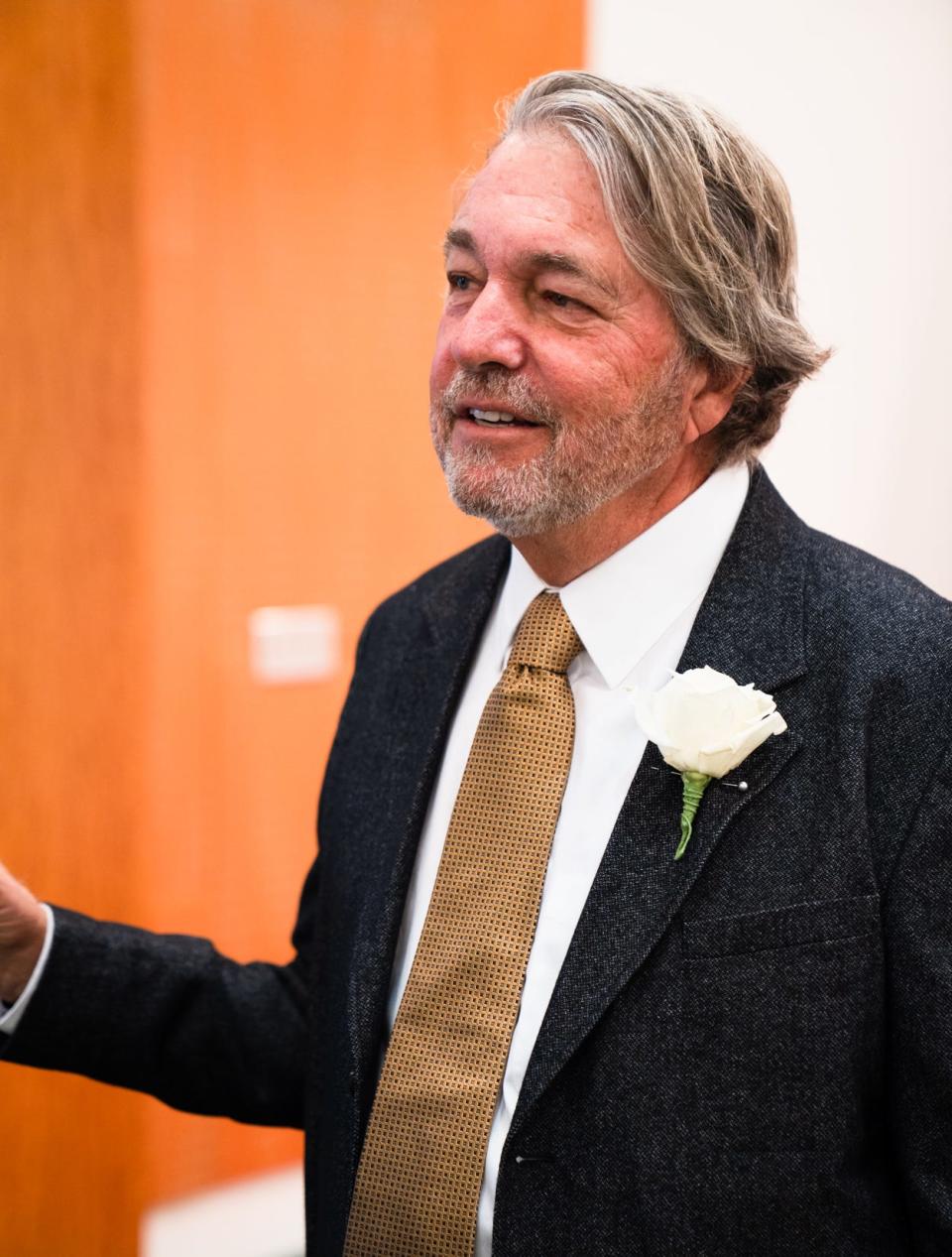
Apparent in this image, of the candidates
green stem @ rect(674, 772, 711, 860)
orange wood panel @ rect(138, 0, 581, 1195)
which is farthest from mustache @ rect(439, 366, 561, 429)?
orange wood panel @ rect(138, 0, 581, 1195)

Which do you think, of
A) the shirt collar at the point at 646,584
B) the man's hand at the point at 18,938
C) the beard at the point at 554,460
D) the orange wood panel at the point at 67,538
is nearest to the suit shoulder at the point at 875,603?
the shirt collar at the point at 646,584

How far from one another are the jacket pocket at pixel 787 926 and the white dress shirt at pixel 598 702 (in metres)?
0.14

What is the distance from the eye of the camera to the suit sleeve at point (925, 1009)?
1.07 metres

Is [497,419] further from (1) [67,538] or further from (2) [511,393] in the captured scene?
(1) [67,538]

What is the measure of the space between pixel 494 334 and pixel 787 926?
0.62 meters

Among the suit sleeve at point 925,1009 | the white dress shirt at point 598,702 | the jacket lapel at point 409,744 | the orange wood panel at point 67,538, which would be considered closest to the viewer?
the suit sleeve at point 925,1009

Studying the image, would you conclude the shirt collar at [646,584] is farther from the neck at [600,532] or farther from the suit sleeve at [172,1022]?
the suit sleeve at [172,1022]

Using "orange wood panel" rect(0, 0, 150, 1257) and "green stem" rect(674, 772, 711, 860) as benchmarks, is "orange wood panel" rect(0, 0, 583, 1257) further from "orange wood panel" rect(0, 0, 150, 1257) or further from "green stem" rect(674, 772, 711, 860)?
"green stem" rect(674, 772, 711, 860)

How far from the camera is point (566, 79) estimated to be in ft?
4.25

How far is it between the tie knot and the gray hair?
26 cm

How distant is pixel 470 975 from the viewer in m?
1.20

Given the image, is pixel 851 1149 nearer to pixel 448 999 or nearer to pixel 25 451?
pixel 448 999

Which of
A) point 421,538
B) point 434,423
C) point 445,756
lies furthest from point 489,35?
point 445,756

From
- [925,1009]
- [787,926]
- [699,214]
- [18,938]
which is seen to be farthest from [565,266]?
[18,938]
